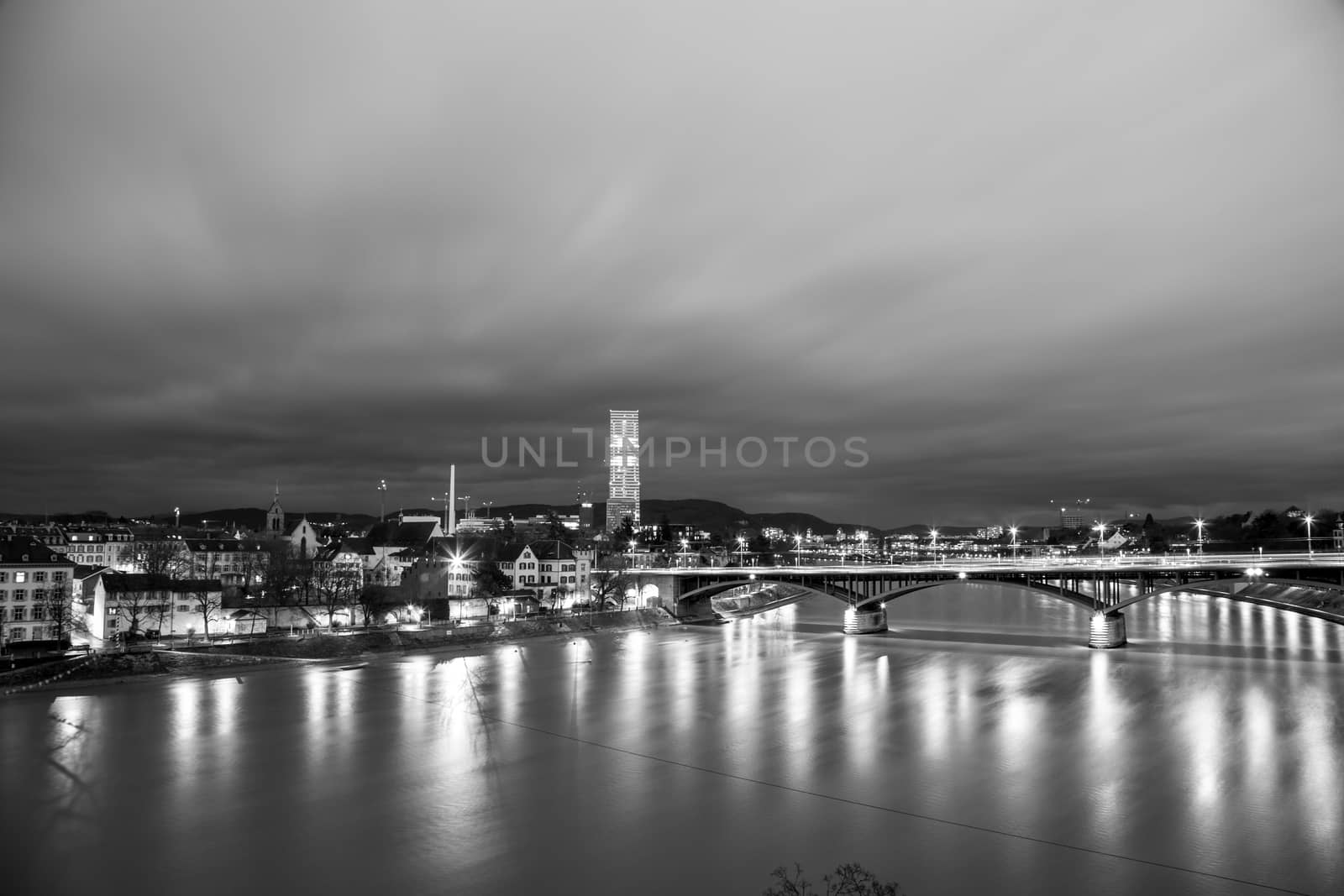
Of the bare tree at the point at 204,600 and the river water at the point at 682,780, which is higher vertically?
the bare tree at the point at 204,600

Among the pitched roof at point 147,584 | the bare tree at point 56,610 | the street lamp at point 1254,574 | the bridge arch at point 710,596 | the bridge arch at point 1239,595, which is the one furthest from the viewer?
the bridge arch at point 710,596

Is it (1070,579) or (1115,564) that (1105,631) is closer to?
(1115,564)

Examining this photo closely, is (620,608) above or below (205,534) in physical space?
below

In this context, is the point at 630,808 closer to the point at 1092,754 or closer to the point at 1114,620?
the point at 1092,754

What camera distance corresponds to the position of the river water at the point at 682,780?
1623 centimetres

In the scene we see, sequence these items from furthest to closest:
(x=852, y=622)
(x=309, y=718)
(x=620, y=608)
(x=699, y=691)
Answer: (x=620, y=608)
(x=852, y=622)
(x=699, y=691)
(x=309, y=718)

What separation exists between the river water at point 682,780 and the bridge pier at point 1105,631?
18.6 ft

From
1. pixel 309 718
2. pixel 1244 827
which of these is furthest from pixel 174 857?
pixel 1244 827

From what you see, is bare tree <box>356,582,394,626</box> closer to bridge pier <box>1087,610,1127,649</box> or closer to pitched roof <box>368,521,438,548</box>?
pitched roof <box>368,521,438,548</box>

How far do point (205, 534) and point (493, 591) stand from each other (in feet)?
202

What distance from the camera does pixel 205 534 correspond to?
4094 inches

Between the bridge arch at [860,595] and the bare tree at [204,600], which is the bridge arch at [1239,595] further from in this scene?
the bare tree at [204,600]

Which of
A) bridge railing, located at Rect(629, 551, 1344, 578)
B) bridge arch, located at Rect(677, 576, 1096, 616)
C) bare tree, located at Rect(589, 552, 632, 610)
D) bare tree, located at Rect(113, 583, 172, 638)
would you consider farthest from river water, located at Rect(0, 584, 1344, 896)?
bare tree, located at Rect(589, 552, 632, 610)

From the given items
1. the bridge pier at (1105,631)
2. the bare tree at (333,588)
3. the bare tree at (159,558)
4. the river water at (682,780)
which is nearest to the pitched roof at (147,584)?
the bare tree at (159,558)
